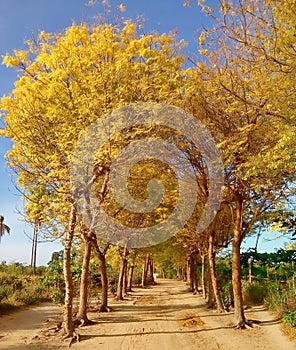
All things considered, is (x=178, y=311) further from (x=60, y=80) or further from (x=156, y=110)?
(x=60, y=80)

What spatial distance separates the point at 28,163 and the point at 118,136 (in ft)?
9.72

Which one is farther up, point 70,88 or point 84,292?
point 70,88

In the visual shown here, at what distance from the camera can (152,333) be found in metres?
10.4

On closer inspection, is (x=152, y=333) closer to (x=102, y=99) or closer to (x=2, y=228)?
(x=102, y=99)

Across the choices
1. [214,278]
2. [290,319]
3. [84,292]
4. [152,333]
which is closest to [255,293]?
[214,278]

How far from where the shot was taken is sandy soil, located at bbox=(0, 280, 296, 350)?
8.90 m

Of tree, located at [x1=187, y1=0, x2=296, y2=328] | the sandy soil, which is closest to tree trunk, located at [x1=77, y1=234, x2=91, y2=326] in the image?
the sandy soil

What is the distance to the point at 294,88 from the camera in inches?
268

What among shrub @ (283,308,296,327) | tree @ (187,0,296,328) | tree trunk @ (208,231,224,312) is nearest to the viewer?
tree @ (187,0,296,328)

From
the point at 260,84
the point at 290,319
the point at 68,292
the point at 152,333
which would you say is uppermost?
the point at 260,84

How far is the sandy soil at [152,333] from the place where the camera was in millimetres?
8898

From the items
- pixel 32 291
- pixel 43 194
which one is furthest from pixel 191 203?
pixel 32 291

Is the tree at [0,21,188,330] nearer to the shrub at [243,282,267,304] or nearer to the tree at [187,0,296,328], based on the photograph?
the tree at [187,0,296,328]

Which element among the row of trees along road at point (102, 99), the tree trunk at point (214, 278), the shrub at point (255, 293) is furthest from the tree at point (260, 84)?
the shrub at point (255, 293)
